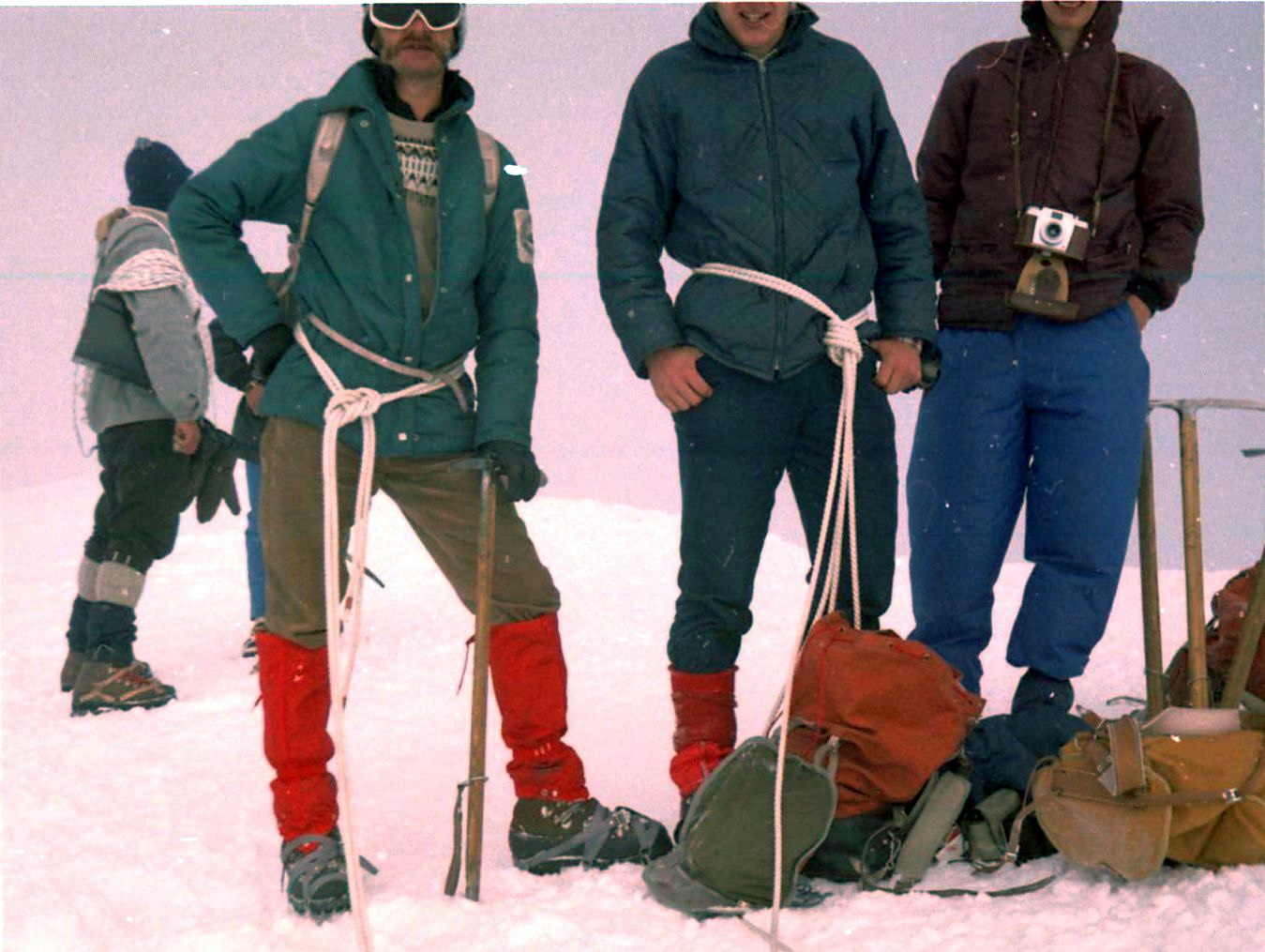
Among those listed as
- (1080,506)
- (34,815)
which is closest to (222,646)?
(34,815)

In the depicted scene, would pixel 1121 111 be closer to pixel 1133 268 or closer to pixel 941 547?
pixel 1133 268

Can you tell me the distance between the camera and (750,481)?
2596 mm

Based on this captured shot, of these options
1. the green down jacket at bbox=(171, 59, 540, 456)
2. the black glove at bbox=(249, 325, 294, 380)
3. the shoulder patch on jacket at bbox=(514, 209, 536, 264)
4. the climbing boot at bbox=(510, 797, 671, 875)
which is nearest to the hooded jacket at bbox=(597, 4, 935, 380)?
the shoulder patch on jacket at bbox=(514, 209, 536, 264)

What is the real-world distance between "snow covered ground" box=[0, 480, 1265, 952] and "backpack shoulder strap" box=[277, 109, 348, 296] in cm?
130

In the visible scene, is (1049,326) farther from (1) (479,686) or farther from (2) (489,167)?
(1) (479,686)

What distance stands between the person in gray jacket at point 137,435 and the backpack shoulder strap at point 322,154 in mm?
1928

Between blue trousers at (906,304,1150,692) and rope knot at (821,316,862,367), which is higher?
rope knot at (821,316,862,367)

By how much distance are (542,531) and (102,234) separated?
10.1 ft

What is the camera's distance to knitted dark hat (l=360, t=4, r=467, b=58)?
2426mm

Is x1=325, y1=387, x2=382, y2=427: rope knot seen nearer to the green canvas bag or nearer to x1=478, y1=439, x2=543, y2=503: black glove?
x1=478, y1=439, x2=543, y2=503: black glove

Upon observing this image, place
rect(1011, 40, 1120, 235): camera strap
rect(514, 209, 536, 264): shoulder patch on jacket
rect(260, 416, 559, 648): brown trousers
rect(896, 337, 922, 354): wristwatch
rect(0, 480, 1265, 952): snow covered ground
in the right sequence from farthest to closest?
rect(1011, 40, 1120, 235): camera strap → rect(896, 337, 922, 354): wristwatch → rect(514, 209, 536, 264): shoulder patch on jacket → rect(260, 416, 559, 648): brown trousers → rect(0, 480, 1265, 952): snow covered ground

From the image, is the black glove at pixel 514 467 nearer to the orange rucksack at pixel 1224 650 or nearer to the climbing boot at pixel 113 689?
the orange rucksack at pixel 1224 650

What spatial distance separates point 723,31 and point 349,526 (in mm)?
1259

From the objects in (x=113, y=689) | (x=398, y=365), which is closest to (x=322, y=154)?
(x=398, y=365)
